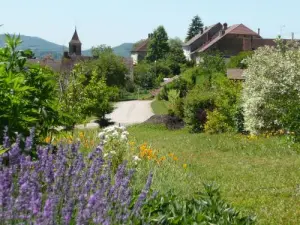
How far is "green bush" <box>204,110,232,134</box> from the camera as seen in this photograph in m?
25.0

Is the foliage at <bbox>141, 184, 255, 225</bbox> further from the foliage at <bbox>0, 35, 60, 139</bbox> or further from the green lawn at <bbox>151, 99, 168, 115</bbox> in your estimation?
the green lawn at <bbox>151, 99, 168, 115</bbox>

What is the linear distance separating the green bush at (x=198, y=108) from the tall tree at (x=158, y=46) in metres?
72.7

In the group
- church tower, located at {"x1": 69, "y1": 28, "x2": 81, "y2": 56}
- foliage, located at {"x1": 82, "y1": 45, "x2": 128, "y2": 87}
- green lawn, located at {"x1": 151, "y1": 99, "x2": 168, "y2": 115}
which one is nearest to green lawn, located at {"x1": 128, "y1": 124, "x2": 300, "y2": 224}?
green lawn, located at {"x1": 151, "y1": 99, "x2": 168, "y2": 115}

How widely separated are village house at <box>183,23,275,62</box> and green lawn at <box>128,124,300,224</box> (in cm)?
6193

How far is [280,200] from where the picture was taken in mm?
8344

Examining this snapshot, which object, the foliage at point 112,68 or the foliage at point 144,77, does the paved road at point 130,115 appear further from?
the foliage at point 144,77

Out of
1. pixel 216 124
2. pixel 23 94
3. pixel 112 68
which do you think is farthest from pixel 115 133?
pixel 112 68

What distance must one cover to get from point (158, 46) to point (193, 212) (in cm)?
9854

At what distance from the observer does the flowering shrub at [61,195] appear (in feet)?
10.4

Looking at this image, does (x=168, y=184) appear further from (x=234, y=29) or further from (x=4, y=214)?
(x=234, y=29)

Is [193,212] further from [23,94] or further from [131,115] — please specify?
[131,115]

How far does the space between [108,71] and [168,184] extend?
51529 mm

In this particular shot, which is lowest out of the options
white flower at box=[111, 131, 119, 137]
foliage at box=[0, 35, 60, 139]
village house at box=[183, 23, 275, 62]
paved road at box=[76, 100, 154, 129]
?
paved road at box=[76, 100, 154, 129]

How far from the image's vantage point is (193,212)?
5.20 m
